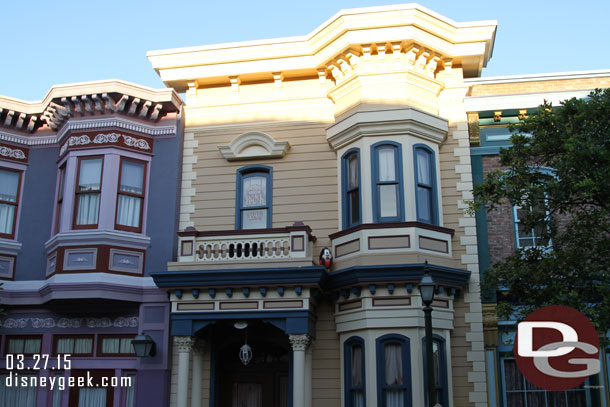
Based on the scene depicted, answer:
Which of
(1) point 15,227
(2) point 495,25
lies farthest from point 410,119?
(1) point 15,227

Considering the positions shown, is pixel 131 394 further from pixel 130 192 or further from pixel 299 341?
pixel 130 192

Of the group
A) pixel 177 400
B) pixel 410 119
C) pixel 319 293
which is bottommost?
pixel 177 400

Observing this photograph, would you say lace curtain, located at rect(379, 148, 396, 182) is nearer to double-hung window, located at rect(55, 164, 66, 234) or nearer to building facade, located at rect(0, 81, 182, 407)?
building facade, located at rect(0, 81, 182, 407)

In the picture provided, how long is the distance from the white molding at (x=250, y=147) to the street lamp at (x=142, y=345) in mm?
4564

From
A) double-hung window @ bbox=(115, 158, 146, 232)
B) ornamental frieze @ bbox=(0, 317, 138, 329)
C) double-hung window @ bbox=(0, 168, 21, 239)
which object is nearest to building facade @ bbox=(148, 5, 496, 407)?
double-hung window @ bbox=(115, 158, 146, 232)

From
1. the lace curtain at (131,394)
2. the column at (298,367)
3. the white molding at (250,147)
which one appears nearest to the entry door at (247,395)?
the column at (298,367)

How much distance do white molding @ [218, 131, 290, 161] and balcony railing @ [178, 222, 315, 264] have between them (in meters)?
2.32

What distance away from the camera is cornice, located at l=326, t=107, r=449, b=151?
14852 millimetres

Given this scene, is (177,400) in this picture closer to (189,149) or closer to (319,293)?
(319,293)

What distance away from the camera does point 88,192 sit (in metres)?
15.8

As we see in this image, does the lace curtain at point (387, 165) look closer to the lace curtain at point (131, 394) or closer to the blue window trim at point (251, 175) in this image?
the blue window trim at point (251, 175)

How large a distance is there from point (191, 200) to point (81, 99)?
350cm

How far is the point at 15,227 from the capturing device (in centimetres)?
1662
